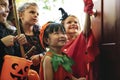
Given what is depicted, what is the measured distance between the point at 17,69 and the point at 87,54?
36 centimetres

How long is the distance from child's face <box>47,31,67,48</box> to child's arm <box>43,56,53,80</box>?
87mm

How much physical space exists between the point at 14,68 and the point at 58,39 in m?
0.26

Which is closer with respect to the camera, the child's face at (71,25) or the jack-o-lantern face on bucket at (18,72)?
the jack-o-lantern face on bucket at (18,72)

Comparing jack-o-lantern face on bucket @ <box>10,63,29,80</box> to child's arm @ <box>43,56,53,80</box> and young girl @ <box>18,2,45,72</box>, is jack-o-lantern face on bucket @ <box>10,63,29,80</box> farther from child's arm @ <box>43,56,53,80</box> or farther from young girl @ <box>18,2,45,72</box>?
young girl @ <box>18,2,45,72</box>

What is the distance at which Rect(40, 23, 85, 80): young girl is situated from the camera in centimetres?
123

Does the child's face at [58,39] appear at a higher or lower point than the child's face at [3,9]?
lower

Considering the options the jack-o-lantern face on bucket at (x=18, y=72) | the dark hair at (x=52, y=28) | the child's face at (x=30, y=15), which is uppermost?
Result: the child's face at (x=30, y=15)

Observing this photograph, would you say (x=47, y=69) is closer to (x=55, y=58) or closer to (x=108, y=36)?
(x=55, y=58)

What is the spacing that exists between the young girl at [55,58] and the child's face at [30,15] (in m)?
0.22

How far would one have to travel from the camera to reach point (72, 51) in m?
1.38

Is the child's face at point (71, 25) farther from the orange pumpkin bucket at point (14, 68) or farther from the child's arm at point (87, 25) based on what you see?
the orange pumpkin bucket at point (14, 68)

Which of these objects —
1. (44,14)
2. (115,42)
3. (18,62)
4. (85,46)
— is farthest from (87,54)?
(44,14)

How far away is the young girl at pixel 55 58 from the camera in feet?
4.04

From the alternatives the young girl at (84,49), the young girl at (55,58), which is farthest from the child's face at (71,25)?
the young girl at (55,58)
